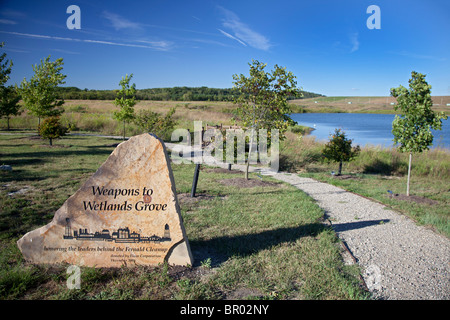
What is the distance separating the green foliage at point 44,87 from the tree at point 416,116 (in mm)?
21293

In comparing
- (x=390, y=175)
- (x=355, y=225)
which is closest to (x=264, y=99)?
(x=355, y=225)

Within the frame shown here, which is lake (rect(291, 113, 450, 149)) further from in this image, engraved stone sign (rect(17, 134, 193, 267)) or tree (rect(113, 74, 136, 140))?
tree (rect(113, 74, 136, 140))

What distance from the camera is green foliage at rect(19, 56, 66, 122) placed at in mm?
20000

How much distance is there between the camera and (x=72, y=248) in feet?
13.4

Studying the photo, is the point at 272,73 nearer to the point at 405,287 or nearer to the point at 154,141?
the point at 154,141

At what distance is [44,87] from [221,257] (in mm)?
21119

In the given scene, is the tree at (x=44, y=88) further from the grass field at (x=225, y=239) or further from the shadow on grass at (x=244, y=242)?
the shadow on grass at (x=244, y=242)

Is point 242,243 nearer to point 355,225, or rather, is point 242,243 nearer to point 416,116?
point 355,225

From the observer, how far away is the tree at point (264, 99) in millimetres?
9352

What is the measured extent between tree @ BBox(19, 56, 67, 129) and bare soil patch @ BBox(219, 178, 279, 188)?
16831mm

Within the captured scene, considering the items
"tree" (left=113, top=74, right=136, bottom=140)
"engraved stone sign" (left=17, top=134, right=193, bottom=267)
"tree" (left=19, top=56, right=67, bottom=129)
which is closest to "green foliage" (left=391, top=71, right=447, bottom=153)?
"engraved stone sign" (left=17, top=134, right=193, bottom=267)

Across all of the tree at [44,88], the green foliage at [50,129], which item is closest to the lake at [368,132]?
the green foliage at [50,129]
